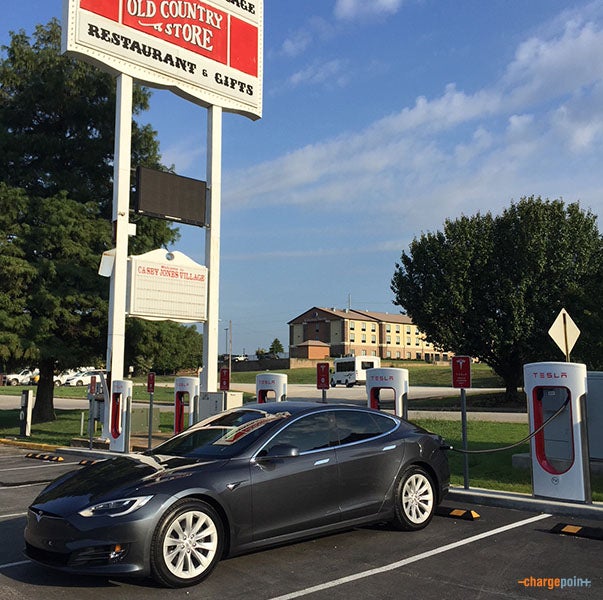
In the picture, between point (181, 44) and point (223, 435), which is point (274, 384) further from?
point (181, 44)

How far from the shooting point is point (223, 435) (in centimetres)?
632

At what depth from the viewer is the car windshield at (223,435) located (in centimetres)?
604

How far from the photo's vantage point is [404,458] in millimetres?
6836

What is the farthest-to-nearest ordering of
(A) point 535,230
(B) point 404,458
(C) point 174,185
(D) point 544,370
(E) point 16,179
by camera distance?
(A) point 535,230 → (E) point 16,179 → (C) point 174,185 → (D) point 544,370 → (B) point 404,458

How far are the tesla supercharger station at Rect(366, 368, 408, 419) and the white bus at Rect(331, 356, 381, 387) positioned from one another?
43.8 m

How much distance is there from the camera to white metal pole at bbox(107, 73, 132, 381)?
1593 cm

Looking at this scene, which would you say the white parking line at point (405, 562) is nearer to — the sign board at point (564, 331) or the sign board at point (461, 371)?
the sign board at point (461, 371)

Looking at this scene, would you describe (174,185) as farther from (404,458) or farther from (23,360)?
(404,458)

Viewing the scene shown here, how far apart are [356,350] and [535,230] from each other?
8400 cm

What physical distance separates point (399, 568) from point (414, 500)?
133cm

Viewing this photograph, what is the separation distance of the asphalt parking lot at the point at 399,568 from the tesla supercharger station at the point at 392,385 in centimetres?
288

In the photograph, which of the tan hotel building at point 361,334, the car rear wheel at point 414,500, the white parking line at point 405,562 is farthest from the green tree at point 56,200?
the tan hotel building at point 361,334

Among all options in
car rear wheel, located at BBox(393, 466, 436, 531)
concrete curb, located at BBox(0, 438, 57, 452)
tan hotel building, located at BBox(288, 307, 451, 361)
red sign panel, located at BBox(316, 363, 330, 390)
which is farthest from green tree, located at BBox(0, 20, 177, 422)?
tan hotel building, located at BBox(288, 307, 451, 361)

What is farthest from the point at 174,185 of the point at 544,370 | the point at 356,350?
the point at 356,350
